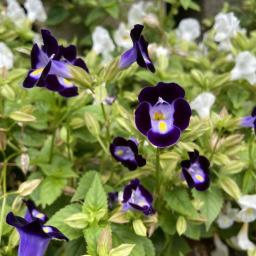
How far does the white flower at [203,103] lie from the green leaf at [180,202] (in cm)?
28

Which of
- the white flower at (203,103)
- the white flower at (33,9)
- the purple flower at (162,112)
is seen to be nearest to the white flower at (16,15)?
the white flower at (33,9)

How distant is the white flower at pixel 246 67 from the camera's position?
67.1 inches

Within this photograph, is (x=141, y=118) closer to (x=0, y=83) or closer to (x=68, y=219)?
(x=68, y=219)

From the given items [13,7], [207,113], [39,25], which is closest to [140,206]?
[207,113]

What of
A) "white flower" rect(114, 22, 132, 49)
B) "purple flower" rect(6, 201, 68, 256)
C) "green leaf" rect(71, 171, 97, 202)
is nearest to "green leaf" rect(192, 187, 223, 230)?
"green leaf" rect(71, 171, 97, 202)

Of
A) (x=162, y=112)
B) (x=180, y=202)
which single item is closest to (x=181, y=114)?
(x=162, y=112)

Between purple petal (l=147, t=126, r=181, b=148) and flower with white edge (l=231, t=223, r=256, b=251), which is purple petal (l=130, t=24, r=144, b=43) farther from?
flower with white edge (l=231, t=223, r=256, b=251)

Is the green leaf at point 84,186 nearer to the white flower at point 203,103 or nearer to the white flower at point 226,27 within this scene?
the white flower at point 203,103

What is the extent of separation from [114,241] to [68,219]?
4.3 inches

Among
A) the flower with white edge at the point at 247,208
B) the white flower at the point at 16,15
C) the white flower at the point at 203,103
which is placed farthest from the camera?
the white flower at the point at 16,15

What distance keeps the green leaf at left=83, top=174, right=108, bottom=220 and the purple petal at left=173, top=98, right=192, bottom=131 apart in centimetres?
21

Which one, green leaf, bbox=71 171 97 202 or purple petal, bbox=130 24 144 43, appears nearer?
purple petal, bbox=130 24 144 43

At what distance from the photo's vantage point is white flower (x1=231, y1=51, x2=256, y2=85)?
1.70 meters

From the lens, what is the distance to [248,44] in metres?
1.87
